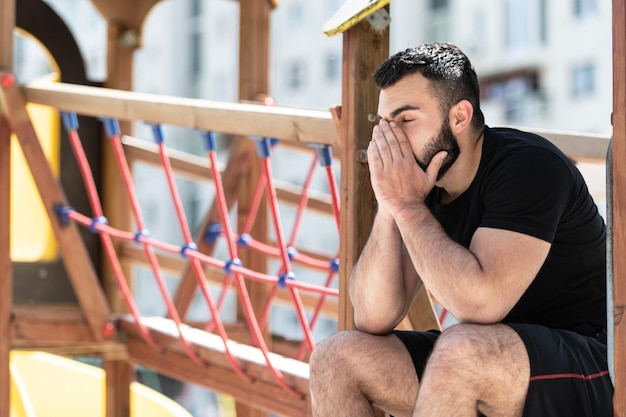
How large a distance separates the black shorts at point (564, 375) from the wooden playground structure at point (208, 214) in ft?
0.31

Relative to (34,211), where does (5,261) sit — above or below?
below

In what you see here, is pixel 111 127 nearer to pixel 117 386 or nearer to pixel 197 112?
pixel 197 112

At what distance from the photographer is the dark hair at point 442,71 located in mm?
1880

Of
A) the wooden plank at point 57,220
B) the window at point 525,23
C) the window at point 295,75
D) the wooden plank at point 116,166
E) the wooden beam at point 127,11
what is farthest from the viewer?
the window at point 295,75

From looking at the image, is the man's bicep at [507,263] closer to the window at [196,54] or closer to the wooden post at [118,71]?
the wooden post at [118,71]

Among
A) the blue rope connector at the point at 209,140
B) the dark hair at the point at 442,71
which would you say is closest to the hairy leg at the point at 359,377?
the dark hair at the point at 442,71

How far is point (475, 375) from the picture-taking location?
5.37 feet

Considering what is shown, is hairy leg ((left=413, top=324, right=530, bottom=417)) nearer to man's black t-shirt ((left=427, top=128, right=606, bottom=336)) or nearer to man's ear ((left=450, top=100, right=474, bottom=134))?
man's black t-shirt ((left=427, top=128, right=606, bottom=336))

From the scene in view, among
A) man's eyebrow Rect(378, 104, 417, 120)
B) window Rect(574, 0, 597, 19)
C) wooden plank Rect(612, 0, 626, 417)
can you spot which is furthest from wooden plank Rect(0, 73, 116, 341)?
window Rect(574, 0, 597, 19)

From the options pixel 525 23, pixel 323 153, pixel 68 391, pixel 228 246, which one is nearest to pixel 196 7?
pixel 525 23

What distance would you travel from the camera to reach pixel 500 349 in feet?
5.42

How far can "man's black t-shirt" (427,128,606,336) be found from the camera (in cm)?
179

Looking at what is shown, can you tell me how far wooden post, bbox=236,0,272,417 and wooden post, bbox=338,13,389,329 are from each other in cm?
180

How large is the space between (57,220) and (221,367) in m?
0.72
